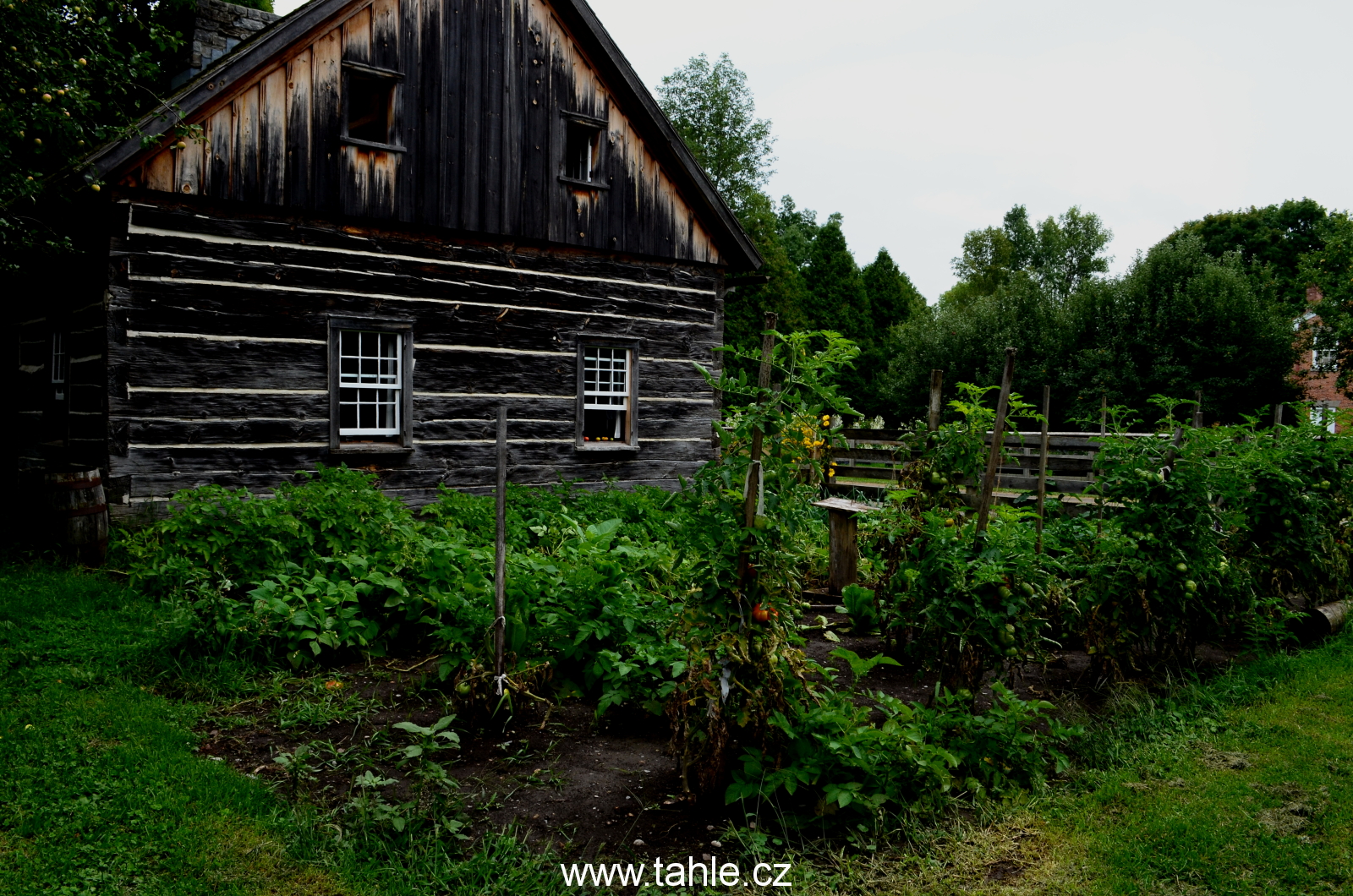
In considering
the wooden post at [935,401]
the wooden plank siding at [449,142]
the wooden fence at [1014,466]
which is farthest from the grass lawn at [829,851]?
the wooden plank siding at [449,142]

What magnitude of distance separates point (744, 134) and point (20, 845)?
1461 inches

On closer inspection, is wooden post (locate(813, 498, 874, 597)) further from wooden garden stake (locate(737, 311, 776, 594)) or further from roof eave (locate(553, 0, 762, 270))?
roof eave (locate(553, 0, 762, 270))

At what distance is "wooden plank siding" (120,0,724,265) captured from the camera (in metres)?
9.47

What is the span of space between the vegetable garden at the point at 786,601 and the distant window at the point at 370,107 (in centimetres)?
491

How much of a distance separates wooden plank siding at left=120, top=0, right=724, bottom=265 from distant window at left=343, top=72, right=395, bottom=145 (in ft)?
0.48

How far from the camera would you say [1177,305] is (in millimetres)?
26141

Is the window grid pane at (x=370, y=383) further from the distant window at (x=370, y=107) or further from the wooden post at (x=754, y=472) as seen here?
the wooden post at (x=754, y=472)

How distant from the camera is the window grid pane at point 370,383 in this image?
410 inches

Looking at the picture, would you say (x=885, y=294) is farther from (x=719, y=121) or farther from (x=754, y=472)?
(x=754, y=472)

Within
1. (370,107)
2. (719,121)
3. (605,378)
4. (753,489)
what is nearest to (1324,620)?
(753,489)

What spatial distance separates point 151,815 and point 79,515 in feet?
16.5

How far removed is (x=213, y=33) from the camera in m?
12.0

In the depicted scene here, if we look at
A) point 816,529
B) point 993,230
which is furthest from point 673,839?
point 993,230

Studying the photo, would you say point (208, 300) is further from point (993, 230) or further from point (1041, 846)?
point (993, 230)
